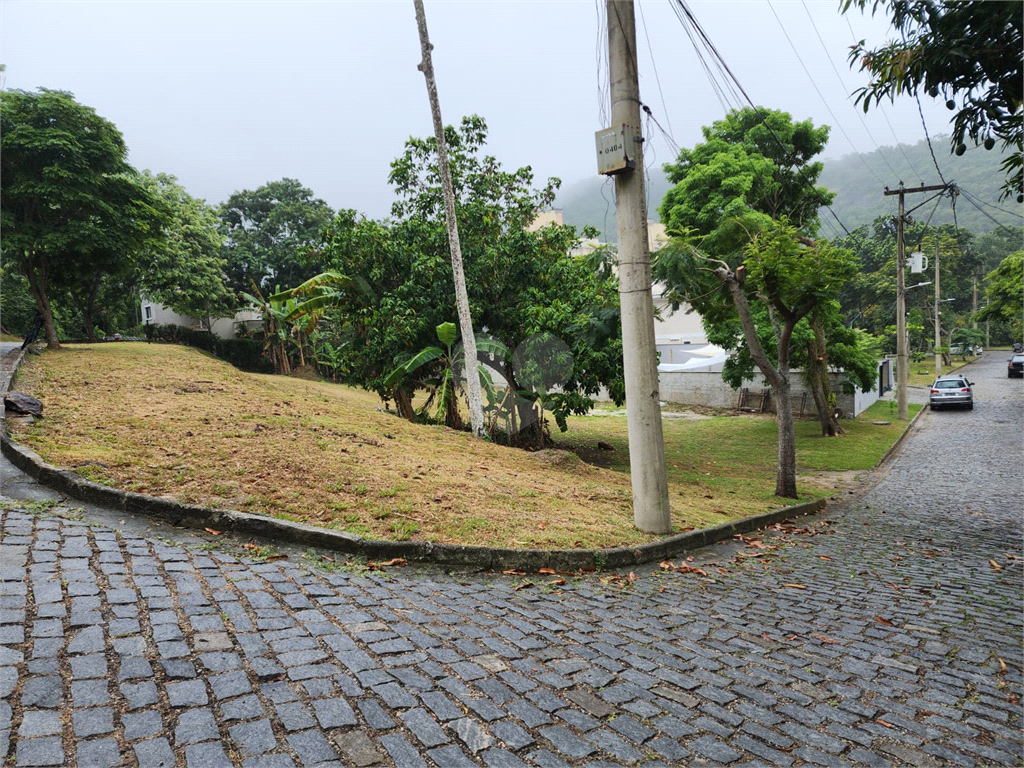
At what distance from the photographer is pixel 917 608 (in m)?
5.17

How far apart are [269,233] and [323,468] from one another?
40959mm

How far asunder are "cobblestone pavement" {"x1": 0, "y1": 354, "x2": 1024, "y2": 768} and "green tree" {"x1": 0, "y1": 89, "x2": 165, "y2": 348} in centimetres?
1386

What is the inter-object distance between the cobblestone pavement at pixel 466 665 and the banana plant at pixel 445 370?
904cm

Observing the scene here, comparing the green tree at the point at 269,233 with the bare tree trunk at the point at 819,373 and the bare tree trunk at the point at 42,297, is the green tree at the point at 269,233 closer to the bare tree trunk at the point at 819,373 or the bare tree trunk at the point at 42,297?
the bare tree trunk at the point at 42,297

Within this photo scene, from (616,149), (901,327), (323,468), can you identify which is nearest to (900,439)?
Answer: (901,327)

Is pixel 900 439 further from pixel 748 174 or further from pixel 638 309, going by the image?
pixel 638 309

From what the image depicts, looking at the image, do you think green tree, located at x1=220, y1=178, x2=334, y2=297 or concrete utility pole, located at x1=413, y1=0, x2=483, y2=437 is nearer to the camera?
concrete utility pole, located at x1=413, y1=0, x2=483, y2=437

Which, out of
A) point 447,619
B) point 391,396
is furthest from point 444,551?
point 391,396

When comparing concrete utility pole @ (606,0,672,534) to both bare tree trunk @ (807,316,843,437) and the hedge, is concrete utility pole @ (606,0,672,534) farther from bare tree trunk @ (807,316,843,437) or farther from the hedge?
the hedge

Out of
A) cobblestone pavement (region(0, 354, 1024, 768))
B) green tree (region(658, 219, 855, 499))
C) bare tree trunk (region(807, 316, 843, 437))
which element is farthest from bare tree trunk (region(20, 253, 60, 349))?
bare tree trunk (region(807, 316, 843, 437))

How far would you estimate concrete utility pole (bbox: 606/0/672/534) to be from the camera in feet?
23.0

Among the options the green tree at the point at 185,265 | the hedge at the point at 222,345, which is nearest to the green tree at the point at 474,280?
the green tree at the point at 185,265

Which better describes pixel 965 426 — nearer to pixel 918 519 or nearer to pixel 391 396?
pixel 918 519

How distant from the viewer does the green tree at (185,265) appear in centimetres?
3095
